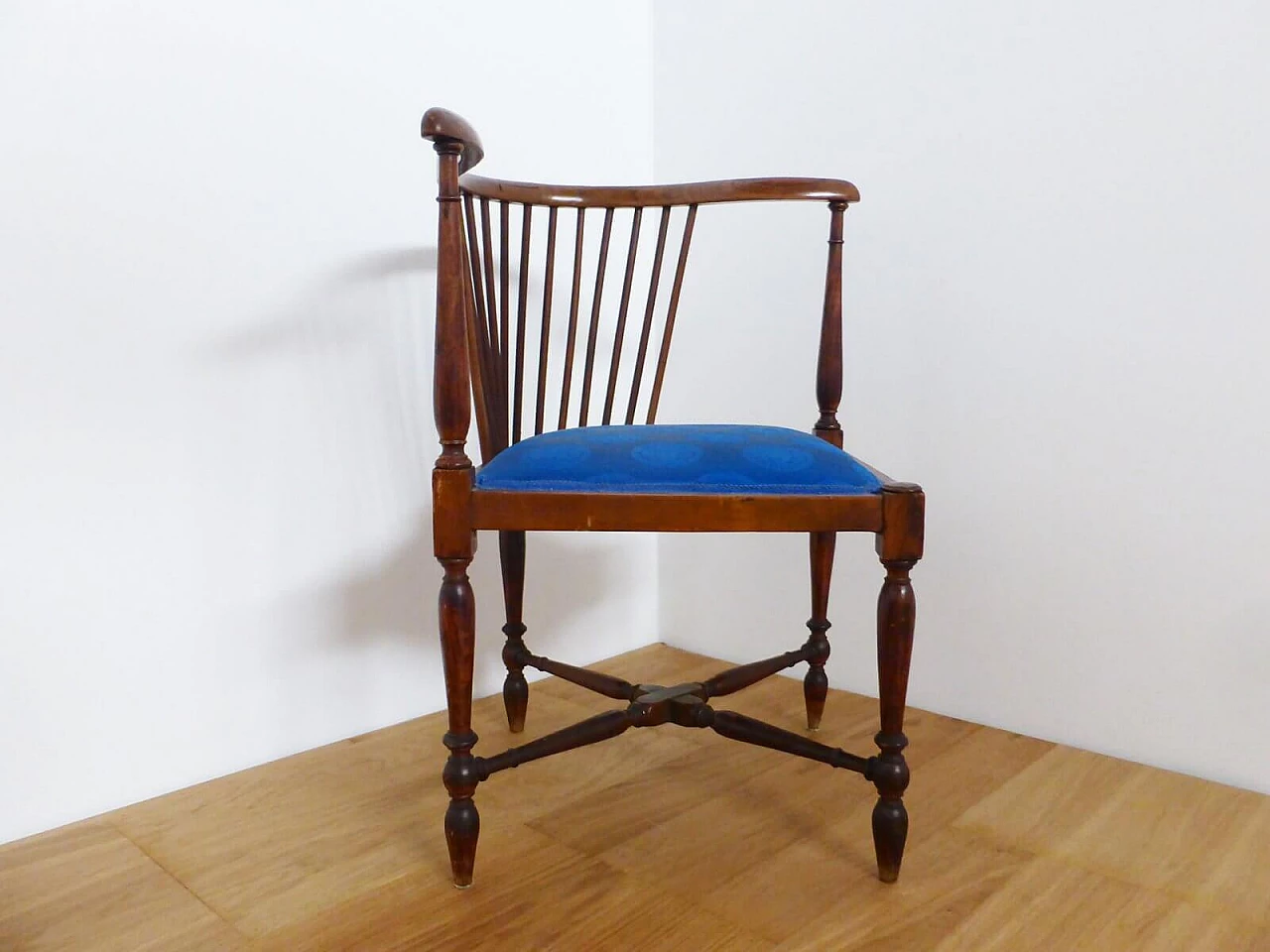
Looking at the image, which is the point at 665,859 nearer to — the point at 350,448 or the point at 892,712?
the point at 892,712

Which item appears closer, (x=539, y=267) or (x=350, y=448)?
(x=350, y=448)

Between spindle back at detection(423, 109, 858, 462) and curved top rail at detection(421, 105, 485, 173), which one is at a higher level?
curved top rail at detection(421, 105, 485, 173)

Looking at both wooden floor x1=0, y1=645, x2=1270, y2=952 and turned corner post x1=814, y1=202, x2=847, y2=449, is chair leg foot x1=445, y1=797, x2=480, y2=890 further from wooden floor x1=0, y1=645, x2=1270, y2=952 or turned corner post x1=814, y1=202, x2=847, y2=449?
turned corner post x1=814, y1=202, x2=847, y2=449

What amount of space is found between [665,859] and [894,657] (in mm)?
355

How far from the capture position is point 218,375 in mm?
1352

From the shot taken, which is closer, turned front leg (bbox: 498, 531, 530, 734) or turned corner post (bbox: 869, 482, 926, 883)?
turned corner post (bbox: 869, 482, 926, 883)

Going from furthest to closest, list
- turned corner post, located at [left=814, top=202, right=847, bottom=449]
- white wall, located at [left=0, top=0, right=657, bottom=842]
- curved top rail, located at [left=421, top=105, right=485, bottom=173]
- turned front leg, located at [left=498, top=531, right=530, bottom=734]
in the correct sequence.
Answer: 1. turned front leg, located at [left=498, top=531, right=530, bottom=734]
2. turned corner post, located at [left=814, top=202, right=847, bottom=449]
3. white wall, located at [left=0, top=0, right=657, bottom=842]
4. curved top rail, located at [left=421, top=105, right=485, bottom=173]

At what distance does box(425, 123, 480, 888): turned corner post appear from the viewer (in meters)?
1.02

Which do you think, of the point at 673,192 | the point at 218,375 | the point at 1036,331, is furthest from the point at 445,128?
the point at 1036,331

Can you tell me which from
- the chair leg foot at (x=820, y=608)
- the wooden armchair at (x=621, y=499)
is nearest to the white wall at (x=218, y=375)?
the wooden armchair at (x=621, y=499)

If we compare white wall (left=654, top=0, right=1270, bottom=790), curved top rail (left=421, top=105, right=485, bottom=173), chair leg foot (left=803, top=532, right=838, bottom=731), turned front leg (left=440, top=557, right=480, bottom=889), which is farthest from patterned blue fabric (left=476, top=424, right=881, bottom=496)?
white wall (left=654, top=0, right=1270, bottom=790)

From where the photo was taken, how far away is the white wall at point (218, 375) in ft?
3.95

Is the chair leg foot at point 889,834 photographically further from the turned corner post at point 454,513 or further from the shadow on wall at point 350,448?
the shadow on wall at point 350,448

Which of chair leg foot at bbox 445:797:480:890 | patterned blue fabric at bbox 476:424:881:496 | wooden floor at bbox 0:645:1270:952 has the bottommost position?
wooden floor at bbox 0:645:1270:952
